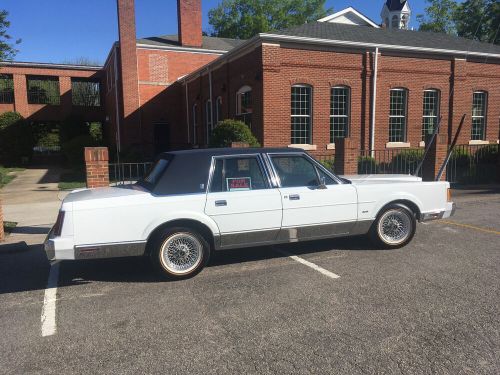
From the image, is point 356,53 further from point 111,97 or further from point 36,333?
point 111,97

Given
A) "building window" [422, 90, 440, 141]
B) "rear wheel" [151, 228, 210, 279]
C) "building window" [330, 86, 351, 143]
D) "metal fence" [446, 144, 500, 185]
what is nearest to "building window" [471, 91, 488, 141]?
"building window" [422, 90, 440, 141]

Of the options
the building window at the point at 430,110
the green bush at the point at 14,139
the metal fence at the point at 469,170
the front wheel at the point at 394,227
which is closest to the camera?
the front wheel at the point at 394,227

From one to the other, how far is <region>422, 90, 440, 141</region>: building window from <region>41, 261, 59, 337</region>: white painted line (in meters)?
17.1

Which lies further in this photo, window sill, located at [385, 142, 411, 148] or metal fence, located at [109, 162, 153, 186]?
window sill, located at [385, 142, 411, 148]

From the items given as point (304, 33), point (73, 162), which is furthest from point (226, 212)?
point (73, 162)

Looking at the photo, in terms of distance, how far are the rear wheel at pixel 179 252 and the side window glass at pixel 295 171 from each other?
1446mm

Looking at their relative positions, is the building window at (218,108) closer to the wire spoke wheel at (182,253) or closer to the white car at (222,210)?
the white car at (222,210)

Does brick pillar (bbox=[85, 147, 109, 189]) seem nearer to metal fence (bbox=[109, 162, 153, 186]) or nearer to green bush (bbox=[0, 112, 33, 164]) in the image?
metal fence (bbox=[109, 162, 153, 186])

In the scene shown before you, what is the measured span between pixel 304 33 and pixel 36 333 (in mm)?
15289

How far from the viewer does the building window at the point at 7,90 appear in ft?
114

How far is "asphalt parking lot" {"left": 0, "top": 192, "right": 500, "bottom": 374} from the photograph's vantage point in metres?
3.35

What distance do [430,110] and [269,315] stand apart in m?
17.2

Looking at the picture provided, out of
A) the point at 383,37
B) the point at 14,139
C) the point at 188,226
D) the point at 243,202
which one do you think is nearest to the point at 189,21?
the point at 383,37

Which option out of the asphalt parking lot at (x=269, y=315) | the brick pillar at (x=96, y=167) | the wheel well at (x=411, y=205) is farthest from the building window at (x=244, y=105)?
the asphalt parking lot at (x=269, y=315)
